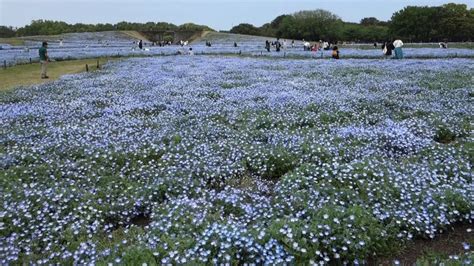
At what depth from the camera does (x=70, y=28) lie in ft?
402

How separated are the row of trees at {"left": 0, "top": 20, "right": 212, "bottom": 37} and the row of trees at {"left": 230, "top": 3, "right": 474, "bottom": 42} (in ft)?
105

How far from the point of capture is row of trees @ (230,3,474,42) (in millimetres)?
80375

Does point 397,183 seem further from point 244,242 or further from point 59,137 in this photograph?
point 59,137

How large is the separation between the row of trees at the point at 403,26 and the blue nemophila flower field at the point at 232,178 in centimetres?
7685

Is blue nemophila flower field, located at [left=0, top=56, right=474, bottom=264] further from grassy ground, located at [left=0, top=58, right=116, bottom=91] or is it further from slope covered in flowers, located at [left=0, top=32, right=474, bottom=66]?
slope covered in flowers, located at [left=0, top=32, right=474, bottom=66]

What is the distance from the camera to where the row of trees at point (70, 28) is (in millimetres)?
109475

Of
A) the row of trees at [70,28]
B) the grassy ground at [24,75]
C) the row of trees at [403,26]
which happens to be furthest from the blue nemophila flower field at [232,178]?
the row of trees at [70,28]

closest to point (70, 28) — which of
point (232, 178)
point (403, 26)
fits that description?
point (403, 26)

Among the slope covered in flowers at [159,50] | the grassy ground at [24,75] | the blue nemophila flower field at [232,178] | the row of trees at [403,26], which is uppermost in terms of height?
the row of trees at [403,26]

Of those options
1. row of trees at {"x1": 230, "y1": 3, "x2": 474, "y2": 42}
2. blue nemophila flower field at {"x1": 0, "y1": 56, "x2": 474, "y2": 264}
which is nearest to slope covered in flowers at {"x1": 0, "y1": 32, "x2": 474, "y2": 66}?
row of trees at {"x1": 230, "y1": 3, "x2": 474, "y2": 42}

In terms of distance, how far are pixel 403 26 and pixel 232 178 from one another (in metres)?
92.0

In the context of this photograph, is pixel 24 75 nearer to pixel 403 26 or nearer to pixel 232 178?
pixel 232 178

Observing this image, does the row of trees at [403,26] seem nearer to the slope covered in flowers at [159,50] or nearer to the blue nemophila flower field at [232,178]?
the slope covered in flowers at [159,50]

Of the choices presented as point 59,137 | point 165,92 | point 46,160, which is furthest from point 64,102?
point 46,160
